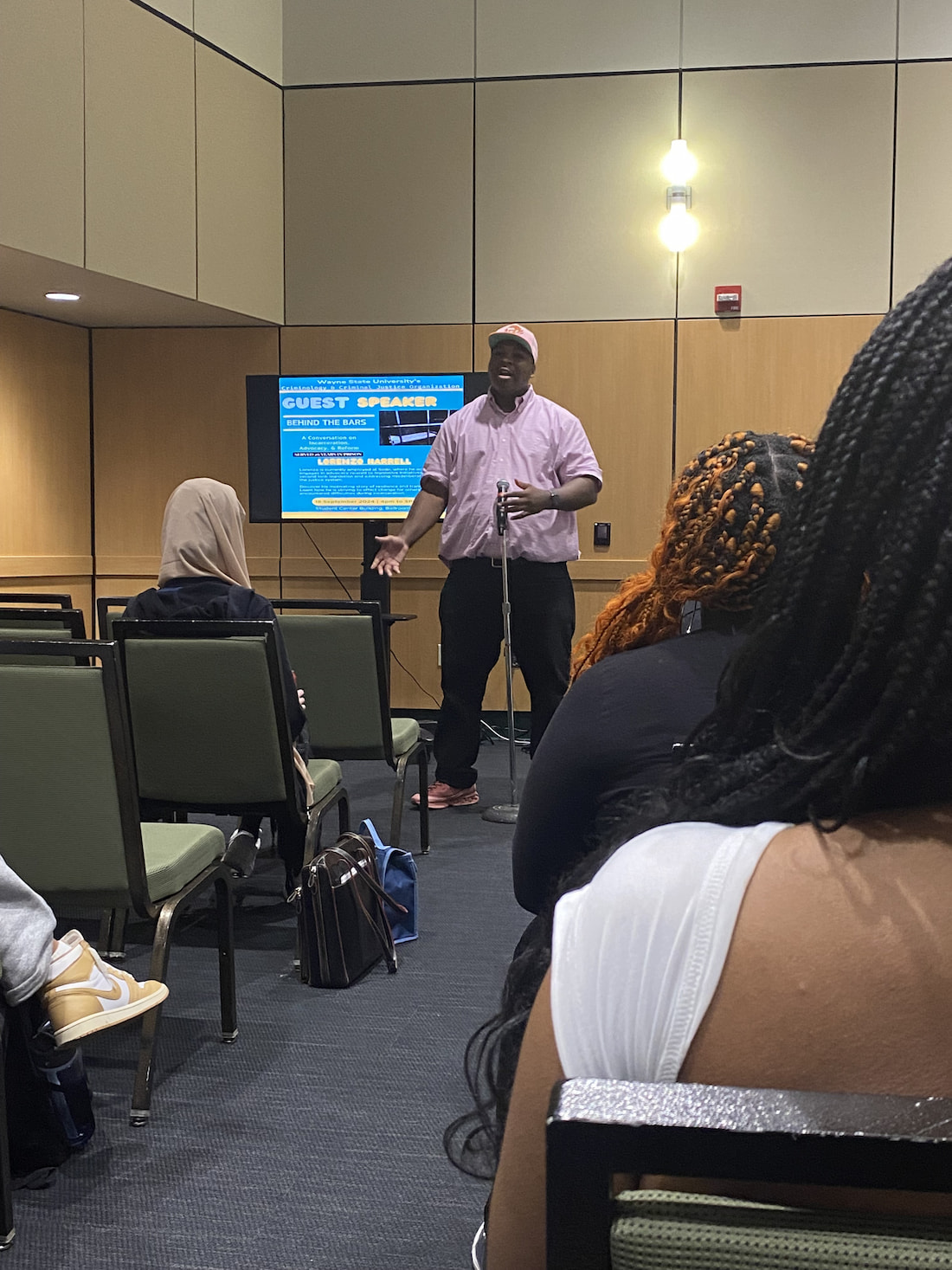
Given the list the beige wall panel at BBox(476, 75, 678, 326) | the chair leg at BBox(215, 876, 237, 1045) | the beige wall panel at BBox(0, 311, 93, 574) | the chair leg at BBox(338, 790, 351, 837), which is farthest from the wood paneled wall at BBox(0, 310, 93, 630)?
the chair leg at BBox(215, 876, 237, 1045)

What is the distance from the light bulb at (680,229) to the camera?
642 centimetres

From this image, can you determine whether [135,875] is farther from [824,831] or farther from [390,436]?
[390,436]

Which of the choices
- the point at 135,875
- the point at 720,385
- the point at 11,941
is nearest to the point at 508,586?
the point at 720,385

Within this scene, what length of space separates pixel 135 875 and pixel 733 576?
1264 mm

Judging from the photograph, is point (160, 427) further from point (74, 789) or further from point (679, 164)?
point (74, 789)

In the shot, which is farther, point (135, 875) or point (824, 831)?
point (135, 875)

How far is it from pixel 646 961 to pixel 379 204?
6.66 meters

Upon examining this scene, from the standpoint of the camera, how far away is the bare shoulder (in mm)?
524

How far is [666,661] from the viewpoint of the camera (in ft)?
4.82

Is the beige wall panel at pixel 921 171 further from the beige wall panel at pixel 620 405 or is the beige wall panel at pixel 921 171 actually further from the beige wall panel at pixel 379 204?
the beige wall panel at pixel 379 204

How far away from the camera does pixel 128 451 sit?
7000 mm

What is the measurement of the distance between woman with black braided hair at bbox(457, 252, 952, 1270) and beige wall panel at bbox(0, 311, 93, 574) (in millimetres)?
6182

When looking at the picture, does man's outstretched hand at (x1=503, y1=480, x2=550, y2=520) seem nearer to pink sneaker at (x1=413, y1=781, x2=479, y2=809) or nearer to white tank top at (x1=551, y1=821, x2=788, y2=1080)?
pink sneaker at (x1=413, y1=781, x2=479, y2=809)

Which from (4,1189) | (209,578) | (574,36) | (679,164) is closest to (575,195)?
(679,164)
